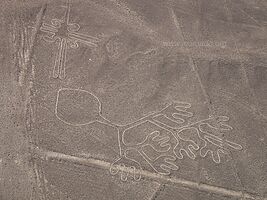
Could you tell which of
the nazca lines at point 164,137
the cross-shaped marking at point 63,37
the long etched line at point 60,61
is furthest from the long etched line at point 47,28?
the nazca lines at point 164,137

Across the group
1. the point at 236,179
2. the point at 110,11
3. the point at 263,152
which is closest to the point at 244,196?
the point at 236,179

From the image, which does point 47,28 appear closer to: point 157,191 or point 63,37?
point 63,37

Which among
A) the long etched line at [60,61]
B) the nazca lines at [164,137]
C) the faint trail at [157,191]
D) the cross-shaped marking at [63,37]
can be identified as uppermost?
the cross-shaped marking at [63,37]

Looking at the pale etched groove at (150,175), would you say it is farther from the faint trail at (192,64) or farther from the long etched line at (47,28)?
the long etched line at (47,28)

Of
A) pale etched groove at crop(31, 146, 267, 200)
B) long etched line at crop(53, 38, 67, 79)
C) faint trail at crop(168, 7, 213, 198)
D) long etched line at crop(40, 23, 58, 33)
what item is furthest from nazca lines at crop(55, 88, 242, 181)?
long etched line at crop(40, 23, 58, 33)

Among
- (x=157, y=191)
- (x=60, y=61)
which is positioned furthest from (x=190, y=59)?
(x=157, y=191)

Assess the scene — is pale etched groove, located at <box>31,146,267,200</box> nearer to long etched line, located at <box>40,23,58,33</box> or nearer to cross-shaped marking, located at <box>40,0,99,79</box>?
cross-shaped marking, located at <box>40,0,99,79</box>
